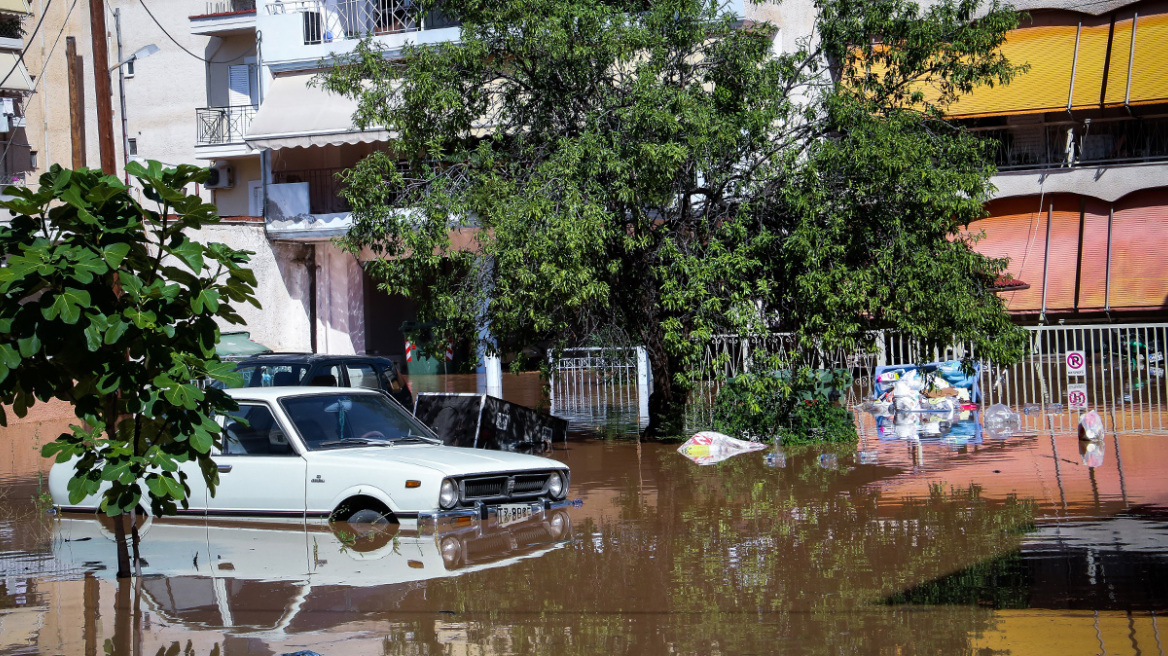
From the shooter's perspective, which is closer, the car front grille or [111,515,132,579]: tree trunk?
[111,515,132,579]: tree trunk

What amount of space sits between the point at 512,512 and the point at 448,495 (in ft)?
2.01

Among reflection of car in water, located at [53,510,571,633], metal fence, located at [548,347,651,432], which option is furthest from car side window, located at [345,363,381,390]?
metal fence, located at [548,347,651,432]

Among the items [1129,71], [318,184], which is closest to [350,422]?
[318,184]

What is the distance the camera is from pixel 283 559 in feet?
28.0

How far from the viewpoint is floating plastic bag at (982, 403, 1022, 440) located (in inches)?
620

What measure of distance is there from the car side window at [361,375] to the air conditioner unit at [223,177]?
20134mm

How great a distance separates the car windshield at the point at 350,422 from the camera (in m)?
9.47

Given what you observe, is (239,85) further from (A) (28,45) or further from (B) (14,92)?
(B) (14,92)

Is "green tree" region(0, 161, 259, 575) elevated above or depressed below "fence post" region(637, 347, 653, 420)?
above

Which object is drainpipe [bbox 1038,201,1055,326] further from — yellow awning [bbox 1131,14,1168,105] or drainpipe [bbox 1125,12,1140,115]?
yellow awning [bbox 1131,14,1168,105]

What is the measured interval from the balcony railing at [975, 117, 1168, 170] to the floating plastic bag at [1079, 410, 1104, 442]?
1194cm

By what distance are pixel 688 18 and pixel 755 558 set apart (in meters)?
8.10

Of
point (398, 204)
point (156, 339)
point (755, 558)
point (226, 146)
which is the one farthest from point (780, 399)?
point (226, 146)

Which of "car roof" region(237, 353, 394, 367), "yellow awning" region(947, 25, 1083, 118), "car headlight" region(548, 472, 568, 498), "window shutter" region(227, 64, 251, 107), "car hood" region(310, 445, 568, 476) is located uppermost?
"window shutter" region(227, 64, 251, 107)
